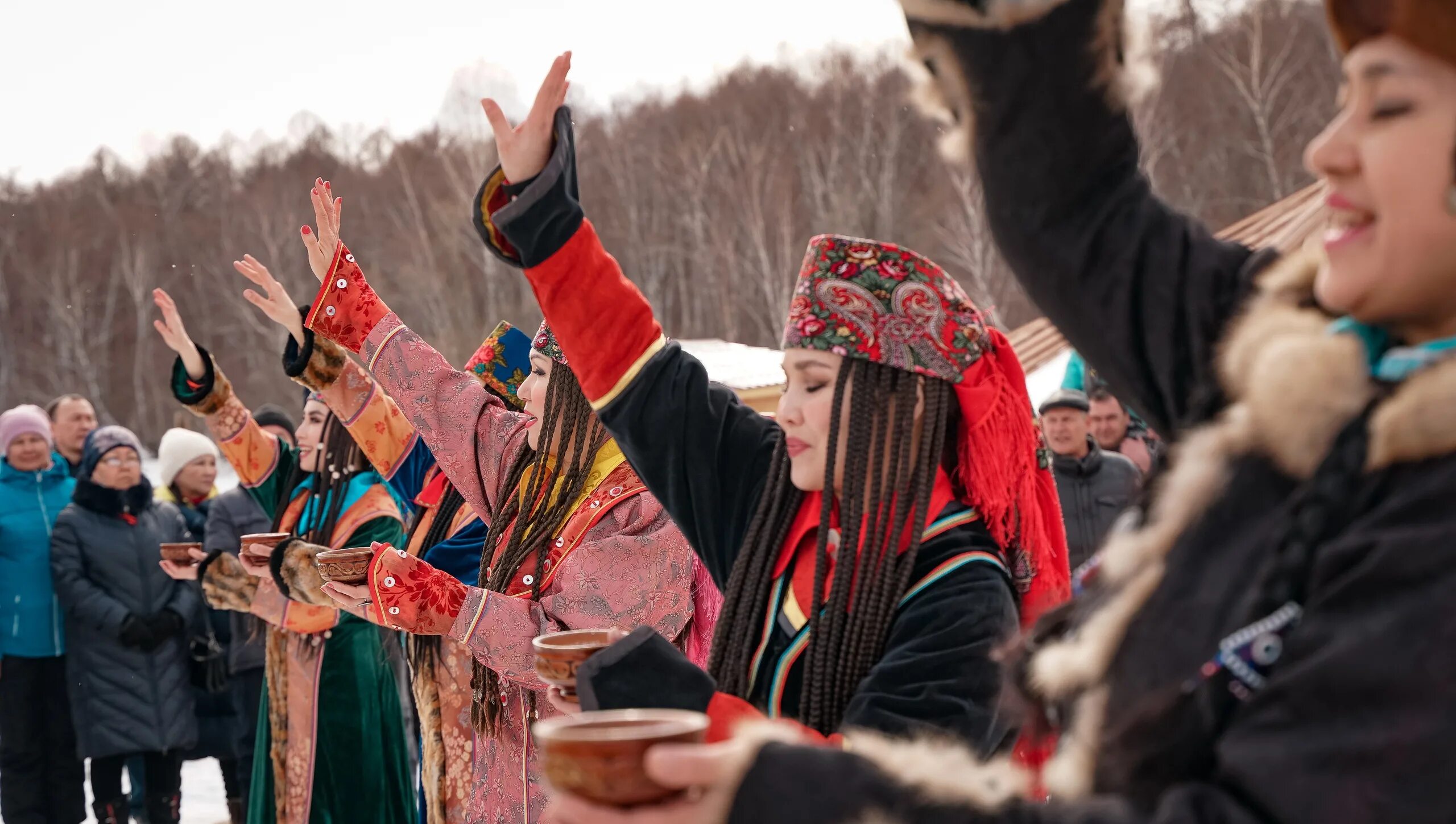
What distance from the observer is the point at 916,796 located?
105 cm

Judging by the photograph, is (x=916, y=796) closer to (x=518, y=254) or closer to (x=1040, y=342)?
(x=518, y=254)

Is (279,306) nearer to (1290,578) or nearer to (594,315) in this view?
(594,315)

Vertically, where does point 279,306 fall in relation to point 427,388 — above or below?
above

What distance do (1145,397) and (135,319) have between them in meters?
33.1

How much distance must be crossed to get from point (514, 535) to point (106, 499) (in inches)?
157

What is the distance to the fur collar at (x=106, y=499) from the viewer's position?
6562 mm

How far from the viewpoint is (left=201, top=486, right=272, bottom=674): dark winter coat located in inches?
260

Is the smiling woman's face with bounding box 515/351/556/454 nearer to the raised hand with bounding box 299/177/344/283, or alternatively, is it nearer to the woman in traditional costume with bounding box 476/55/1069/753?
the raised hand with bounding box 299/177/344/283

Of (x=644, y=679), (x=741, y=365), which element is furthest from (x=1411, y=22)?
(x=741, y=365)

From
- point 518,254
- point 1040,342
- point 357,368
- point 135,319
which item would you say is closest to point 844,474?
point 518,254

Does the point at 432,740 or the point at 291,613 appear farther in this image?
the point at 291,613

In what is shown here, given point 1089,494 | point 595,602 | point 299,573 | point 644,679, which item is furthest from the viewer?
point 1089,494

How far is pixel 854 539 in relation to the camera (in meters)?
2.04

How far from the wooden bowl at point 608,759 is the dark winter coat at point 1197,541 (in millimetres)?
78
